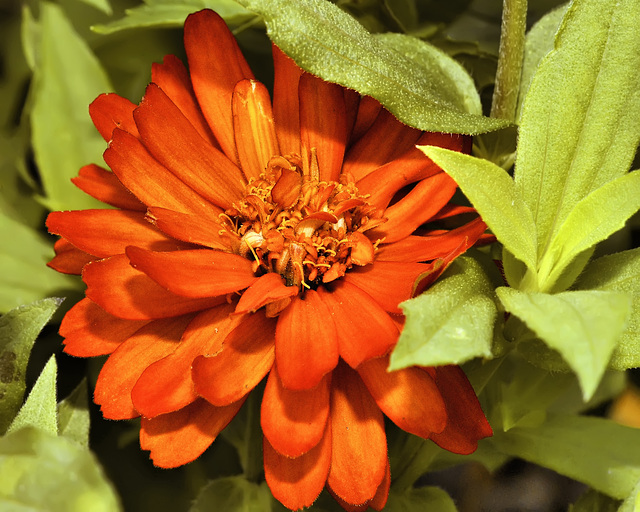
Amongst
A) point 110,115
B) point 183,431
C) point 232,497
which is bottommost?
point 232,497

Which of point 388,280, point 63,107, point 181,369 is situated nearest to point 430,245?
point 388,280

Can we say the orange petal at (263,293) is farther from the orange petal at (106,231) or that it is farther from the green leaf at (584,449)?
the green leaf at (584,449)

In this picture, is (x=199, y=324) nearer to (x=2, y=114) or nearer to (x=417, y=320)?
(x=417, y=320)

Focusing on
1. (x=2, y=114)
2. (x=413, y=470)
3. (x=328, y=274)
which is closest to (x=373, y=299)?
(x=328, y=274)

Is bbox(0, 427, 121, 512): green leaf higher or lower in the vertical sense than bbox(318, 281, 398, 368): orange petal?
lower

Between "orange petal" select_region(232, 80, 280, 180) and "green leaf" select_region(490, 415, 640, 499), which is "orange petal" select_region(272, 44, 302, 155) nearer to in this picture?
"orange petal" select_region(232, 80, 280, 180)

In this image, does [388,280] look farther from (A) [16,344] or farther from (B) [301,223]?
(A) [16,344]

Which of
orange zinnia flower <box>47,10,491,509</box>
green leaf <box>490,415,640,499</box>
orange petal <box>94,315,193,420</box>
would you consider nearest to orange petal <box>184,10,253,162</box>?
orange zinnia flower <box>47,10,491,509</box>
